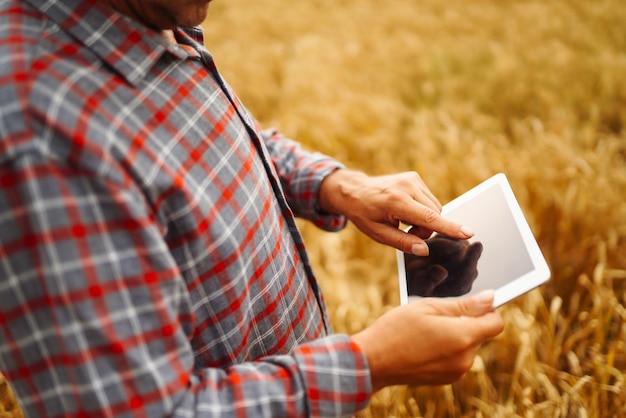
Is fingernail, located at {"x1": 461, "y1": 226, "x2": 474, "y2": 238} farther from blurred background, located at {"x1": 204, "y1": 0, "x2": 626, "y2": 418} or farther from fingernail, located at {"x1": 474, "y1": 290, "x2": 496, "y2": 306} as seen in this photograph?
blurred background, located at {"x1": 204, "y1": 0, "x2": 626, "y2": 418}

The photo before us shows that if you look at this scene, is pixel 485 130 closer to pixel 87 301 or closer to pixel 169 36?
pixel 169 36

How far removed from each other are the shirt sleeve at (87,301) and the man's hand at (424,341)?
194mm

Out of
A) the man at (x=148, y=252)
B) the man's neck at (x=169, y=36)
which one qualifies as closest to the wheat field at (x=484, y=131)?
the man at (x=148, y=252)

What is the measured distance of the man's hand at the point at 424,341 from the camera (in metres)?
0.66

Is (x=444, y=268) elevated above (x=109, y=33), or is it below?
below

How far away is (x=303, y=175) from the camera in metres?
1.05

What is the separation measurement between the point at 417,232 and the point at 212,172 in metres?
0.40

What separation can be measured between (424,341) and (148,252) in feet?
1.07

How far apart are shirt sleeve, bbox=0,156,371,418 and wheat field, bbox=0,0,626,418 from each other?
71 cm

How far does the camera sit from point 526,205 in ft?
6.41

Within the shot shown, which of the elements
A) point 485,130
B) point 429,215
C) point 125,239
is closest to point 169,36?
point 125,239

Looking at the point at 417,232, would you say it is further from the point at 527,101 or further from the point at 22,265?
the point at 527,101

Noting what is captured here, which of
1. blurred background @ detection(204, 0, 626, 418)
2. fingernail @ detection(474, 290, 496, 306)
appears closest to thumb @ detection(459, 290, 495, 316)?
fingernail @ detection(474, 290, 496, 306)

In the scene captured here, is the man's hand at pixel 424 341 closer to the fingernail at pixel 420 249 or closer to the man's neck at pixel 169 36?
the fingernail at pixel 420 249
